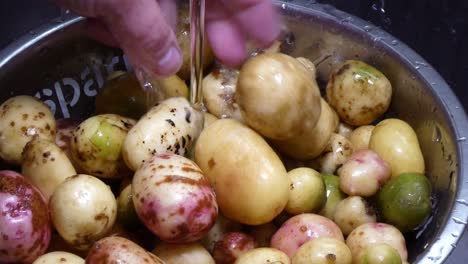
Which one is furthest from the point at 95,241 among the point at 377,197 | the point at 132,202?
the point at 377,197

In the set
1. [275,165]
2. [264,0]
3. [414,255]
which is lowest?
[414,255]

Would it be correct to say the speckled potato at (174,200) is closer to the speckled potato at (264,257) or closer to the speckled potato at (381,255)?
the speckled potato at (264,257)

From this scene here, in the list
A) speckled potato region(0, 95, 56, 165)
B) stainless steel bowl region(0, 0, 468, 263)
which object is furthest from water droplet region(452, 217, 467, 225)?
speckled potato region(0, 95, 56, 165)

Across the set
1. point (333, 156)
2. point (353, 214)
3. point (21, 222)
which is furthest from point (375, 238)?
point (21, 222)

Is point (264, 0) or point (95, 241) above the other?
point (264, 0)

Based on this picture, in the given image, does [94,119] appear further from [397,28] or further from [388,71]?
[397,28]

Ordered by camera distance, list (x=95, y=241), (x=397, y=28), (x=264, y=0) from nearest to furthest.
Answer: (x=95, y=241) < (x=264, y=0) < (x=397, y=28)

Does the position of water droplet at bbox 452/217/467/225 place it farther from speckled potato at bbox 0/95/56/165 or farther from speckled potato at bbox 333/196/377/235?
speckled potato at bbox 0/95/56/165
